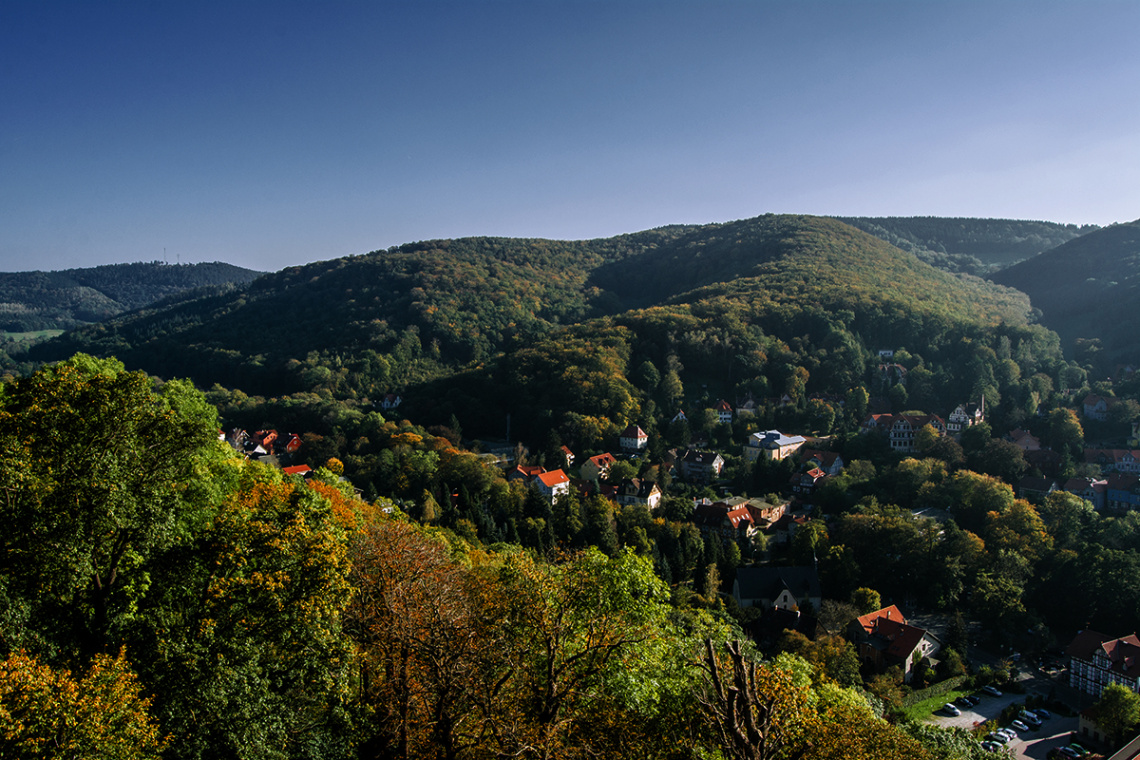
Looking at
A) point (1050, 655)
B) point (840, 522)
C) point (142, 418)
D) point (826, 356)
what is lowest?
point (1050, 655)

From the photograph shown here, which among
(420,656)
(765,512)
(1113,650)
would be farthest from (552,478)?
(420,656)

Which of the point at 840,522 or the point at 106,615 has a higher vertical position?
the point at 106,615

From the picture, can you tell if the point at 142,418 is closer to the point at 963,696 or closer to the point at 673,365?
the point at 963,696

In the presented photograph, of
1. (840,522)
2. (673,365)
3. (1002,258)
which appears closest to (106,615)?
(840,522)

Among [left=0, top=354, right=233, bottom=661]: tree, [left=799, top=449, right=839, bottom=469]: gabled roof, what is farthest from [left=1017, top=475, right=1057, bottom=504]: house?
[left=0, top=354, right=233, bottom=661]: tree

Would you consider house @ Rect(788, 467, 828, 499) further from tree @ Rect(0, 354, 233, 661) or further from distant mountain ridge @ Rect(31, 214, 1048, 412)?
tree @ Rect(0, 354, 233, 661)

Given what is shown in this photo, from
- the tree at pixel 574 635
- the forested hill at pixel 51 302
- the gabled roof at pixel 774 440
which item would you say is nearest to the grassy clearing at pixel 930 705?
the tree at pixel 574 635
